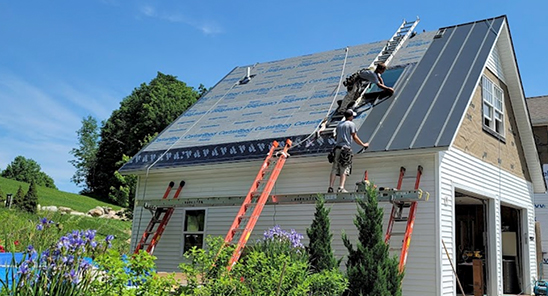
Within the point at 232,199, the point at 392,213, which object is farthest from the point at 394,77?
the point at 232,199

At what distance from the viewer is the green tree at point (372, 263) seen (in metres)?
7.90

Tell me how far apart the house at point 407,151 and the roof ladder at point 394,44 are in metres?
0.21

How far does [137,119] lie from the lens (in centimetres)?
5047

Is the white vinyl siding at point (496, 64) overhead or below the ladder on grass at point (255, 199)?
overhead

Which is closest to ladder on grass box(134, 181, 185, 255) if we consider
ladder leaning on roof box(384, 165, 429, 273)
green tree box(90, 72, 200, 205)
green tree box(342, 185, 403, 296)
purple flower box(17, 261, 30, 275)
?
ladder leaning on roof box(384, 165, 429, 273)

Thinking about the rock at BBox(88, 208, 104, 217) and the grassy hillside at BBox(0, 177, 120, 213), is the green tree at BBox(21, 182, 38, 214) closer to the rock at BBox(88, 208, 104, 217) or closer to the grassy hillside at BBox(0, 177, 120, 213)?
the rock at BBox(88, 208, 104, 217)

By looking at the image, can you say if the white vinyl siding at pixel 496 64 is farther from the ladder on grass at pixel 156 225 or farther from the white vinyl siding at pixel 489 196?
the ladder on grass at pixel 156 225

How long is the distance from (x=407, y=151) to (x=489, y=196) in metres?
3.74

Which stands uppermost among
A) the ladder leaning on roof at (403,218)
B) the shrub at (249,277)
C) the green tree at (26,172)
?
the green tree at (26,172)

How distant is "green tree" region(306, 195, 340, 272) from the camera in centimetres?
858

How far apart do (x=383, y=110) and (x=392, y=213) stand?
2.73 meters

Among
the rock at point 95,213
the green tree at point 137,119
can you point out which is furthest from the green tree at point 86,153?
the rock at point 95,213

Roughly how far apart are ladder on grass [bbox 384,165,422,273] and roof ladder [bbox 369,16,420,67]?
4325mm

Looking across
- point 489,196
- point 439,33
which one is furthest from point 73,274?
point 439,33
